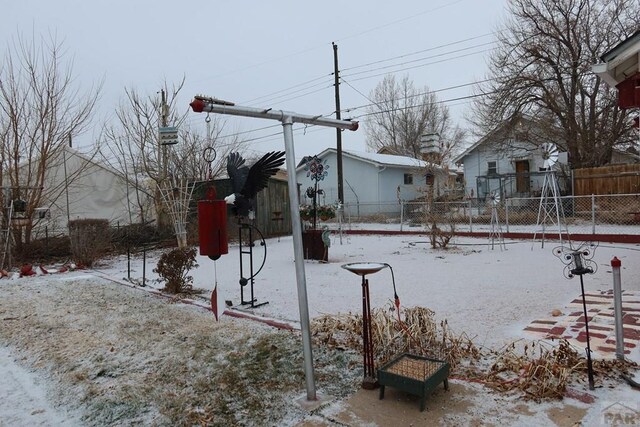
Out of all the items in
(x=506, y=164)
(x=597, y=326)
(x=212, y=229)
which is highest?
(x=506, y=164)

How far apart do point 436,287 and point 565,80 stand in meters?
16.8

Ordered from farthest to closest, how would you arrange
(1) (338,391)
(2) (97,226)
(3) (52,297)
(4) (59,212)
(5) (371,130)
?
1. (5) (371,130)
2. (4) (59,212)
3. (2) (97,226)
4. (3) (52,297)
5. (1) (338,391)

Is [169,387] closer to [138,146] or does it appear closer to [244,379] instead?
[244,379]

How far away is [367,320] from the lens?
10.5ft

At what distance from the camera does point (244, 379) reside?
133 inches

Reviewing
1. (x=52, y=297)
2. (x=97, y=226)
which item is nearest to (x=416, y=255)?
(x=52, y=297)

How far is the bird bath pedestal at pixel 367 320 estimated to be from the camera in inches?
116

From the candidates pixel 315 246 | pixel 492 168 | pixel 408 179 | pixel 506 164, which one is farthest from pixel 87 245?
pixel 506 164

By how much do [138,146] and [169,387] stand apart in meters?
15.0

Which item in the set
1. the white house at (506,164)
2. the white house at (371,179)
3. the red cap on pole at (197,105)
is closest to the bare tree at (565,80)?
the white house at (506,164)

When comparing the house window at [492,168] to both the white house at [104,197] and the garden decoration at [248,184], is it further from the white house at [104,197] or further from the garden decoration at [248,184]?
the garden decoration at [248,184]

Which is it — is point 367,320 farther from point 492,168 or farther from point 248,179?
point 492,168

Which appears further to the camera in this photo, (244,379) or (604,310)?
(604,310)

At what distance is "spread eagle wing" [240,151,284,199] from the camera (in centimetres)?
533
